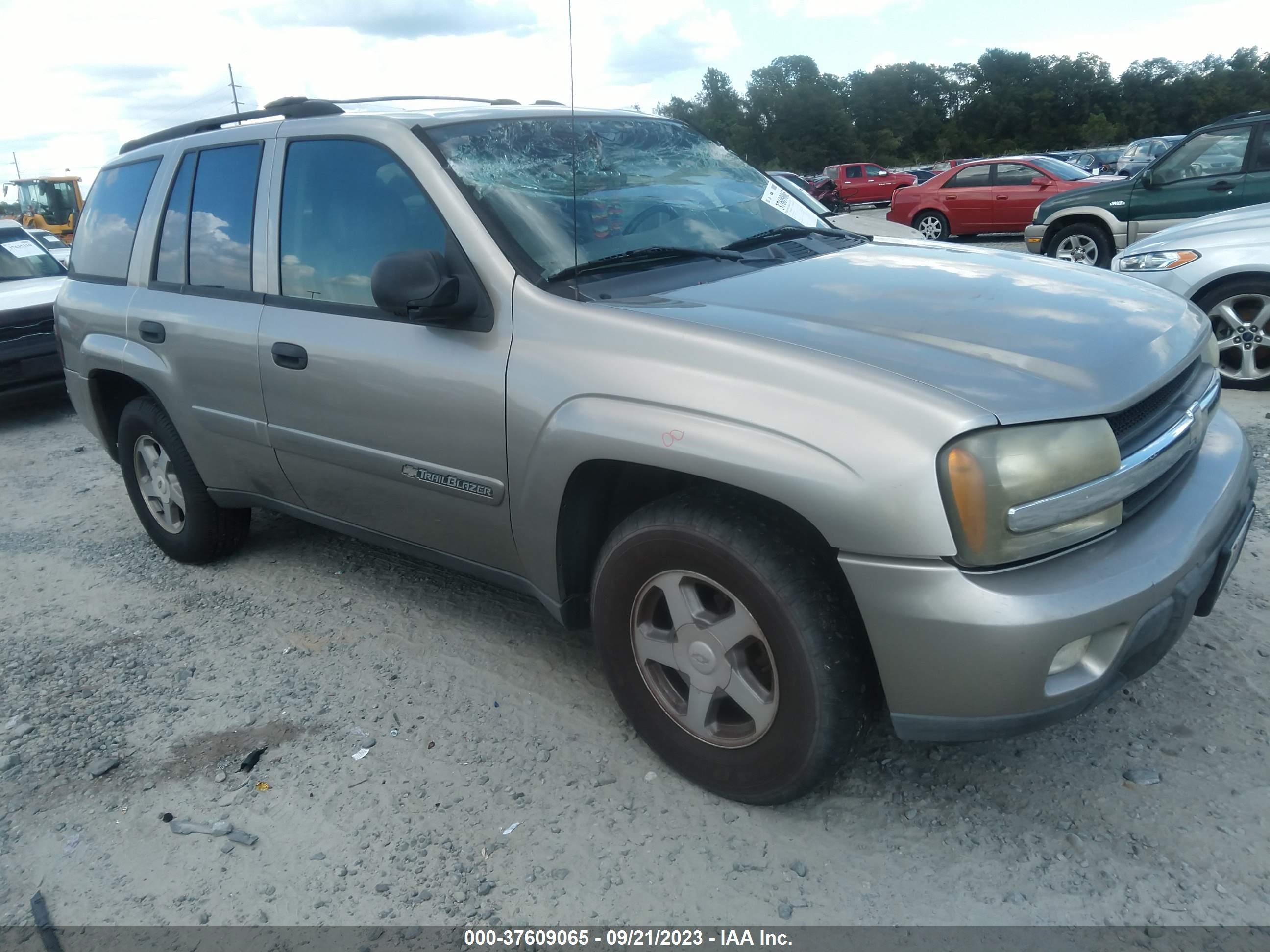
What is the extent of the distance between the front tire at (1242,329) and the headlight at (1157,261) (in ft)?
0.79

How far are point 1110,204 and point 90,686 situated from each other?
1006cm

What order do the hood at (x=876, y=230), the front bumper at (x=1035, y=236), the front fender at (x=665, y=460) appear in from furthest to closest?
the front bumper at (x=1035, y=236), the hood at (x=876, y=230), the front fender at (x=665, y=460)

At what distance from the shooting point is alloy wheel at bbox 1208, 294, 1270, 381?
5.71 meters

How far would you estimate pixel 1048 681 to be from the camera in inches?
80.4

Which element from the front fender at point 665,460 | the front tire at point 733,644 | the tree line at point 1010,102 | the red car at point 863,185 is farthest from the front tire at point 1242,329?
the tree line at point 1010,102

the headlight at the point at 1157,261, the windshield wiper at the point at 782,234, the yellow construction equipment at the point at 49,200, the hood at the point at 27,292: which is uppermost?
the windshield wiper at the point at 782,234

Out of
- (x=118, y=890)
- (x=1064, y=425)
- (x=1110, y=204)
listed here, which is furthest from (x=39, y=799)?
(x=1110, y=204)

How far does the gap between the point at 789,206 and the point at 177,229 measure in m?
2.46

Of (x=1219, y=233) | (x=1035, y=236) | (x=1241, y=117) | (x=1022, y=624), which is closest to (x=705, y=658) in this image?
(x=1022, y=624)

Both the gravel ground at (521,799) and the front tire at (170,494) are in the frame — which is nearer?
the gravel ground at (521,799)

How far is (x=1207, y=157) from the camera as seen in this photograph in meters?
8.97

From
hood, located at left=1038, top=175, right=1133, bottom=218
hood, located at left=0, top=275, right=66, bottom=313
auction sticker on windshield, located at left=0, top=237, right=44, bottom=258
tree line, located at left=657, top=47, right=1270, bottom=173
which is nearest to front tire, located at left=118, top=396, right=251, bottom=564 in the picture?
hood, located at left=0, top=275, right=66, bottom=313

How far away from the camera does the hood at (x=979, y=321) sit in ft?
6.97

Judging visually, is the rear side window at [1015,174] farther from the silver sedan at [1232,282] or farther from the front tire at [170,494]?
the front tire at [170,494]
